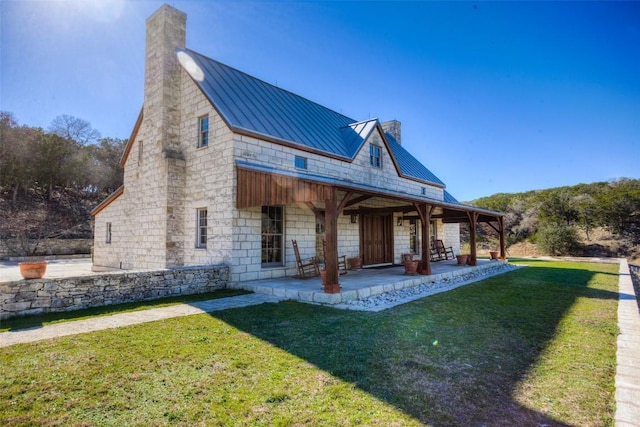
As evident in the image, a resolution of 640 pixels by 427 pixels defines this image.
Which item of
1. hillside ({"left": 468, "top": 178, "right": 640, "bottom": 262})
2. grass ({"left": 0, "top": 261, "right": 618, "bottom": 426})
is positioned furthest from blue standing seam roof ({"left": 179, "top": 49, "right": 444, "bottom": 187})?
hillside ({"left": 468, "top": 178, "right": 640, "bottom": 262})

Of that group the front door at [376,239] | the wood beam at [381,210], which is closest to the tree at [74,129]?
the front door at [376,239]

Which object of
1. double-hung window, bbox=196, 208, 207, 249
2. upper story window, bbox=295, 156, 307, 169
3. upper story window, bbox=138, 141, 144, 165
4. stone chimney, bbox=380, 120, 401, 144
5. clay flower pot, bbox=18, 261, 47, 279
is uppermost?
stone chimney, bbox=380, 120, 401, 144

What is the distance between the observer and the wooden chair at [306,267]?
9.84 meters

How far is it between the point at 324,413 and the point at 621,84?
52.1 feet

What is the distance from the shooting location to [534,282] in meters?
10.5

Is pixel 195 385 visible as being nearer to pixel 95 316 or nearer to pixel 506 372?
pixel 506 372

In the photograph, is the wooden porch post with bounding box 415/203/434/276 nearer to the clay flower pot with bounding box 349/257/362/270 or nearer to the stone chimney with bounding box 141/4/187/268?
the clay flower pot with bounding box 349/257/362/270

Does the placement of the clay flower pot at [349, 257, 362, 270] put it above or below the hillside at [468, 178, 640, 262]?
below

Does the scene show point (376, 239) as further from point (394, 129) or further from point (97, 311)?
point (97, 311)

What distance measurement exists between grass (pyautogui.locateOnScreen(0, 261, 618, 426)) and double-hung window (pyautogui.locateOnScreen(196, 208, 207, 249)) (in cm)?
457

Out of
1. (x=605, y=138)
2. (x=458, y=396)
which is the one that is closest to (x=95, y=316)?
(x=458, y=396)

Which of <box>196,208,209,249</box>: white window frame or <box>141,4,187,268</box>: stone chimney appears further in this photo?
<box>141,4,187,268</box>: stone chimney

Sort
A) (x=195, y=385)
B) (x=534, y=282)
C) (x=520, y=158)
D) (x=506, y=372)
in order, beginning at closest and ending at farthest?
(x=195, y=385) → (x=506, y=372) → (x=534, y=282) → (x=520, y=158)

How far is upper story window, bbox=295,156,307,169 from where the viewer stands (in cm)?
1122
